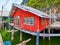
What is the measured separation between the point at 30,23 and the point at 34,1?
11046 mm

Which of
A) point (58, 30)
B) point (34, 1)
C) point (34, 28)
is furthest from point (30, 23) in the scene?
point (34, 1)

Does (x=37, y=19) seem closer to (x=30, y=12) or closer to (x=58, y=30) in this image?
(x=30, y=12)

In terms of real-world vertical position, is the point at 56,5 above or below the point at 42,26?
A: above

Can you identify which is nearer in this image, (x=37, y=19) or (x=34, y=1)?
(x=37, y=19)

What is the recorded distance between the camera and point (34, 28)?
13719 mm

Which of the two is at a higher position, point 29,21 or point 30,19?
point 30,19

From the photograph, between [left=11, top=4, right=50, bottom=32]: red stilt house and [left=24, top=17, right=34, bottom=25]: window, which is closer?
[left=11, top=4, right=50, bottom=32]: red stilt house

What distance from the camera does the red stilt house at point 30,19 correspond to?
1367 centimetres

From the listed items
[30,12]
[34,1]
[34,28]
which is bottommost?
[34,28]

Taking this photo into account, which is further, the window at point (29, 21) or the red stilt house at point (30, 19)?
the window at point (29, 21)

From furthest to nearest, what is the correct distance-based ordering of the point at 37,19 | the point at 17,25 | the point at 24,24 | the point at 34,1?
the point at 34,1 → the point at 17,25 → the point at 24,24 → the point at 37,19

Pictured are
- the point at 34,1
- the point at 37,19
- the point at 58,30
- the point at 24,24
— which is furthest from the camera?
the point at 34,1

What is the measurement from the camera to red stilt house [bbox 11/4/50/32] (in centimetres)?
1367

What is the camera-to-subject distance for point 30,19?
14312 mm
